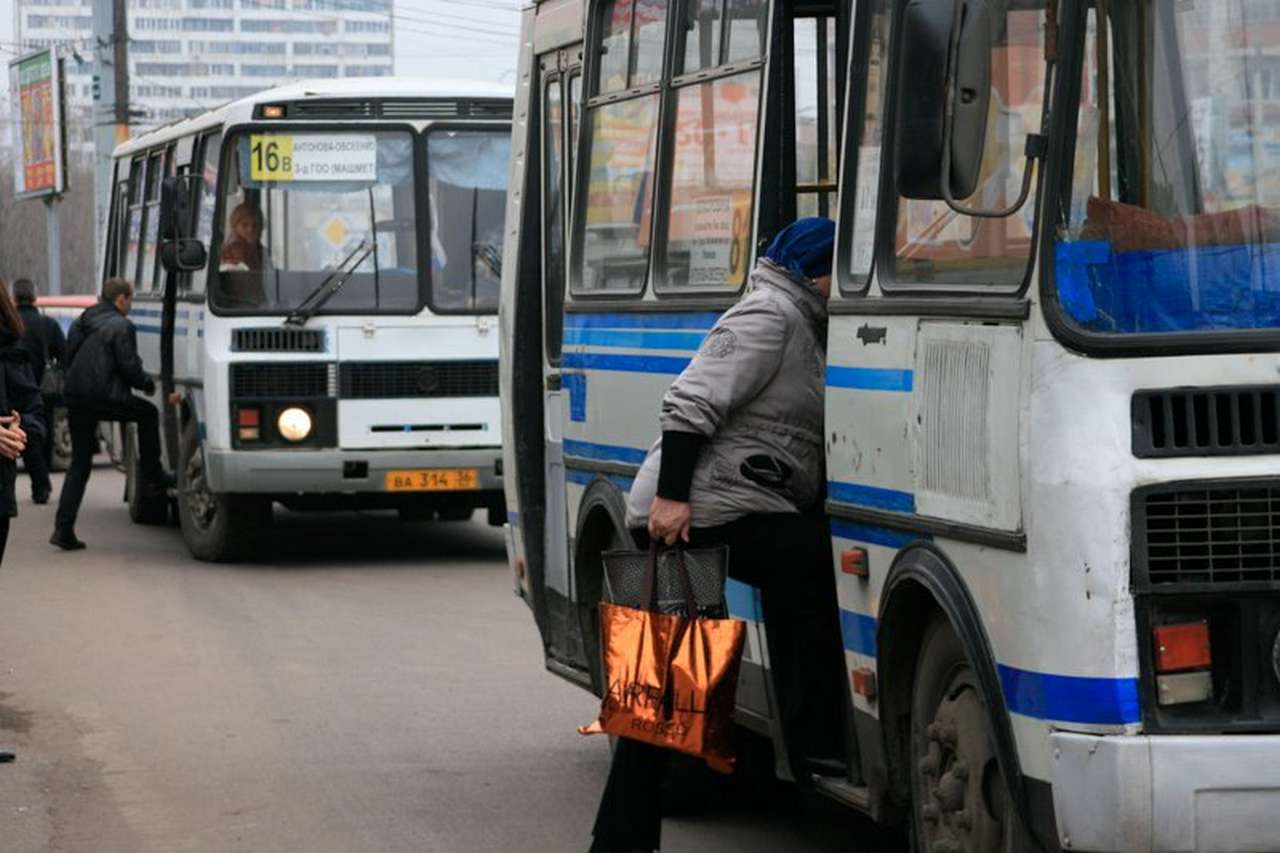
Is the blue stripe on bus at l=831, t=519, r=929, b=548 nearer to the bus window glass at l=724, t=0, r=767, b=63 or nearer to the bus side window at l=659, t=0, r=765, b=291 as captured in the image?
the bus side window at l=659, t=0, r=765, b=291

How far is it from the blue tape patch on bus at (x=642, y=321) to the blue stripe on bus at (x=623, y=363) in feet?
0.31

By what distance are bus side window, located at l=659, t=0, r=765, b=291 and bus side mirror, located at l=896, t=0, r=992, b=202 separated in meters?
1.92

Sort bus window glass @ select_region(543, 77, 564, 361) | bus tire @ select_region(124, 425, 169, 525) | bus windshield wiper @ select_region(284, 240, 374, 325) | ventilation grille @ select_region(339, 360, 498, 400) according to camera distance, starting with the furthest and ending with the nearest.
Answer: bus tire @ select_region(124, 425, 169, 525) < ventilation grille @ select_region(339, 360, 498, 400) < bus windshield wiper @ select_region(284, 240, 374, 325) < bus window glass @ select_region(543, 77, 564, 361)

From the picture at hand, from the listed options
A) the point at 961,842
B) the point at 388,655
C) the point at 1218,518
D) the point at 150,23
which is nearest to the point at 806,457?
the point at 961,842

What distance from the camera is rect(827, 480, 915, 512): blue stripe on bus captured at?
6246mm

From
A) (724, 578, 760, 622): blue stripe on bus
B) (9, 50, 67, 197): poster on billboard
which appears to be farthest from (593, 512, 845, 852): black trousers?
(9, 50, 67, 197): poster on billboard

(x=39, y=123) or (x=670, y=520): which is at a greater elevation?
(x=39, y=123)

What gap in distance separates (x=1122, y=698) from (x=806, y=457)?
1932 millimetres

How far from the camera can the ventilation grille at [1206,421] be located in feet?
17.4

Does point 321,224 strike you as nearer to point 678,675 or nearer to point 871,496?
point 678,675

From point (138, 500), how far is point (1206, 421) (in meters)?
Answer: 16.2

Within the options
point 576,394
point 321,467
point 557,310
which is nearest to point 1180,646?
point 576,394

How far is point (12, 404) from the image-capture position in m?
9.40

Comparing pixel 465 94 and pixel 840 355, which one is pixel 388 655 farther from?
pixel 840 355
